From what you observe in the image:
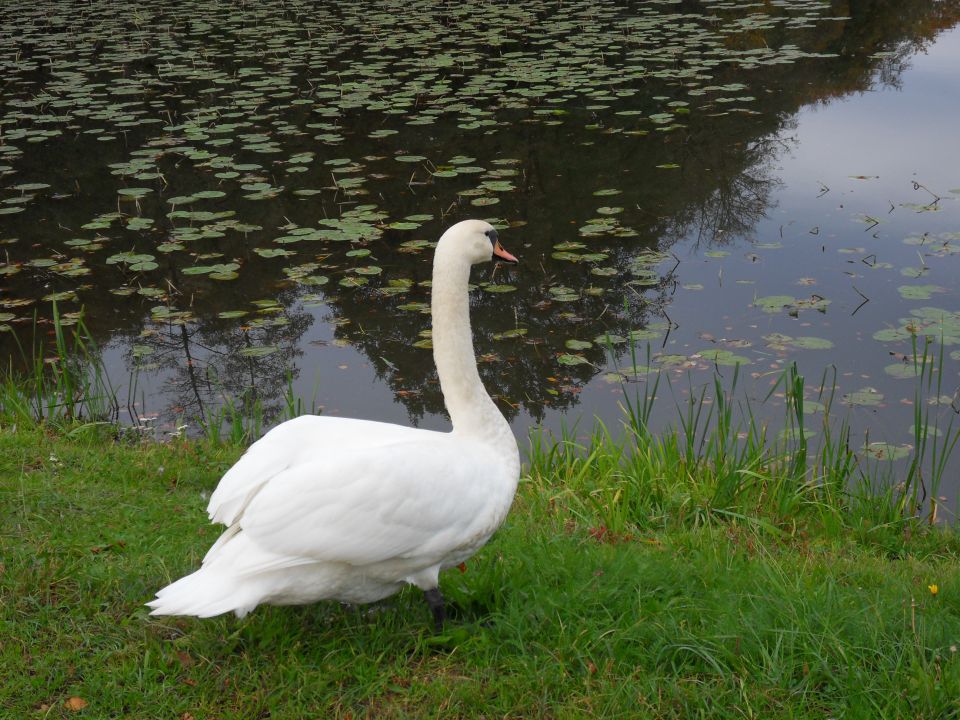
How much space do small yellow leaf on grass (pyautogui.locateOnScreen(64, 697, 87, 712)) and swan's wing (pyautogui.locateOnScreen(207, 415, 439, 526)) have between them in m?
0.66

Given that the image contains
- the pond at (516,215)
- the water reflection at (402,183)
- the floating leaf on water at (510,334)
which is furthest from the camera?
the water reflection at (402,183)

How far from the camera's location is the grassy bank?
2896mm

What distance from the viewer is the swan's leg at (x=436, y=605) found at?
322cm

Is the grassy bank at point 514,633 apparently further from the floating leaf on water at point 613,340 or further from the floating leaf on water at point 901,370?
the floating leaf on water at point 613,340

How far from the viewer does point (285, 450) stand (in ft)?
10.6

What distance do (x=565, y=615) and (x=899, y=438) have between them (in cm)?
344

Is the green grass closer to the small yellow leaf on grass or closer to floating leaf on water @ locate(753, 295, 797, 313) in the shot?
the small yellow leaf on grass

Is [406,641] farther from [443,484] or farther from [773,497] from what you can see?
[773,497]

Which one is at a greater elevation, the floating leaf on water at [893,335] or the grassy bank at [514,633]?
the grassy bank at [514,633]

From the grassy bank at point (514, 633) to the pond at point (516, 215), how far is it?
183 centimetres

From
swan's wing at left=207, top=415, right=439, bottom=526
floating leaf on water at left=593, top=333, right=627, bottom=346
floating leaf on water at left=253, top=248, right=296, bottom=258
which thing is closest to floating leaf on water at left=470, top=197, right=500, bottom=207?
floating leaf on water at left=253, top=248, right=296, bottom=258

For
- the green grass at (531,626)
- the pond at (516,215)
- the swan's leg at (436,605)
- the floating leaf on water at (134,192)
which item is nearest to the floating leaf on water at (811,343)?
the pond at (516,215)

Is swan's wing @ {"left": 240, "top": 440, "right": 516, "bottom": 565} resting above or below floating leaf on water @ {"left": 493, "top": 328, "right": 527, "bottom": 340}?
above

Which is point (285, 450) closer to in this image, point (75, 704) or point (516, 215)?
point (75, 704)
